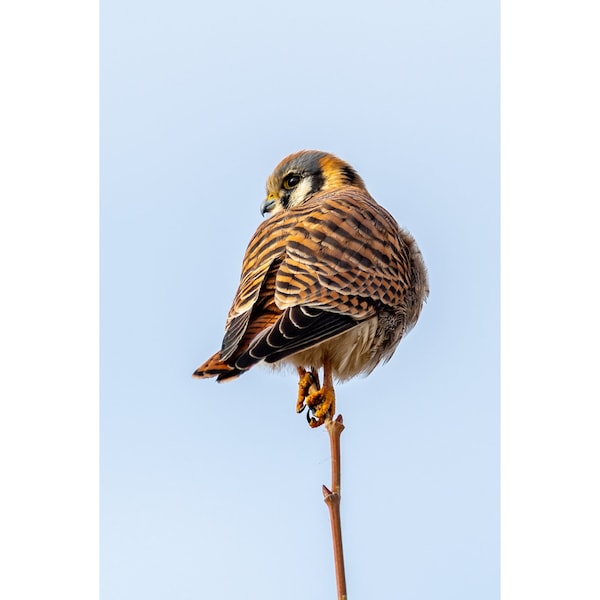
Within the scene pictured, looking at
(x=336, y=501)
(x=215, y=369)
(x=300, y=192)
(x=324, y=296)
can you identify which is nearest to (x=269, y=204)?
(x=300, y=192)

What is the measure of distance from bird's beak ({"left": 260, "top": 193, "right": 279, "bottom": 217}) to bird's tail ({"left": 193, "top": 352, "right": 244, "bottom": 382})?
1.01 metres

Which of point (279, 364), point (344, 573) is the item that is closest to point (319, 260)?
point (279, 364)

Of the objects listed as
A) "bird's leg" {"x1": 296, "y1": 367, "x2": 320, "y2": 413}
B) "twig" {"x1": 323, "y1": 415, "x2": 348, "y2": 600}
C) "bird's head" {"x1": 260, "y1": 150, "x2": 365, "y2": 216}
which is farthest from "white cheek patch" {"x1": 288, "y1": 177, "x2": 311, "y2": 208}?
"twig" {"x1": 323, "y1": 415, "x2": 348, "y2": 600}

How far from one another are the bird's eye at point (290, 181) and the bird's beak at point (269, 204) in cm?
6

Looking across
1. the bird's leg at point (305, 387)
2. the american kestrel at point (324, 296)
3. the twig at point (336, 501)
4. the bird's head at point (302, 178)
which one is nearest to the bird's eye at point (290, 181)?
the bird's head at point (302, 178)

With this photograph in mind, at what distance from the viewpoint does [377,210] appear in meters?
2.81

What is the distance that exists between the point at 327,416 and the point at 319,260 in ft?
1.53

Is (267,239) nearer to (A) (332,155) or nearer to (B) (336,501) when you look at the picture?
(A) (332,155)

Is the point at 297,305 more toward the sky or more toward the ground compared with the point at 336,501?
more toward the sky

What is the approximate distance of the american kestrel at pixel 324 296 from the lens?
2129 millimetres

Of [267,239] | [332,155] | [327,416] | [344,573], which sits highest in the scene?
[332,155]

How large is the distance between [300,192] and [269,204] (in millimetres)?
143

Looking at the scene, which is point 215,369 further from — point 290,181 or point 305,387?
point 290,181

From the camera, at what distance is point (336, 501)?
1.57m
